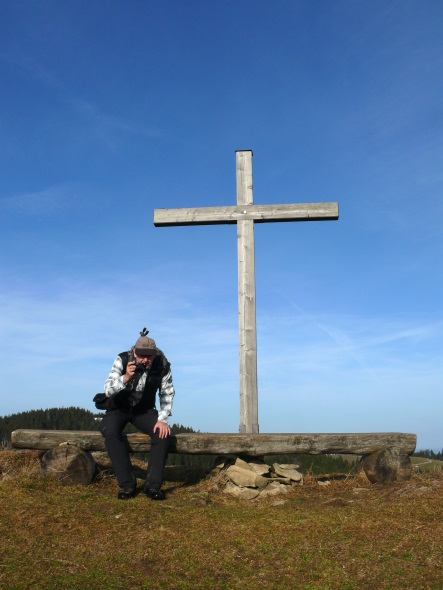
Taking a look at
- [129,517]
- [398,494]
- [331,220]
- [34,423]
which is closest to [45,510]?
[129,517]

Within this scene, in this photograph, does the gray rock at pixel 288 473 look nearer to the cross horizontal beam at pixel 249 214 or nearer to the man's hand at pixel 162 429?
the man's hand at pixel 162 429

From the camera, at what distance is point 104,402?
321 inches

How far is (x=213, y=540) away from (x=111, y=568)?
3.91 ft

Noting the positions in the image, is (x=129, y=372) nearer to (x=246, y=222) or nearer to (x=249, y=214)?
(x=246, y=222)

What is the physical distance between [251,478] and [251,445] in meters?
0.51

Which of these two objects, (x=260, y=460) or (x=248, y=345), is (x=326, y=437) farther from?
(x=248, y=345)

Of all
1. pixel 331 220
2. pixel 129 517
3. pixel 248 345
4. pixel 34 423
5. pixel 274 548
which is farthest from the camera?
pixel 34 423

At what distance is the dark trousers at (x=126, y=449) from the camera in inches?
303

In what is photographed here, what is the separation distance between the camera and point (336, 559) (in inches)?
213

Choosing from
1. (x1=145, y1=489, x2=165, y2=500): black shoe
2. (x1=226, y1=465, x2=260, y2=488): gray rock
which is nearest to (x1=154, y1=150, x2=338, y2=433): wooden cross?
(x1=226, y1=465, x2=260, y2=488): gray rock

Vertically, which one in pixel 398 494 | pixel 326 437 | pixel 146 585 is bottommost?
pixel 146 585

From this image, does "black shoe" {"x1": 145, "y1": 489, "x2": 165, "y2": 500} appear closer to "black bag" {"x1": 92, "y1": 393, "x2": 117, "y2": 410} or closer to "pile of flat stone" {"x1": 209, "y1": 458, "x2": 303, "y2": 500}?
"pile of flat stone" {"x1": 209, "y1": 458, "x2": 303, "y2": 500}

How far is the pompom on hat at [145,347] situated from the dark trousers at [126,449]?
1.12m

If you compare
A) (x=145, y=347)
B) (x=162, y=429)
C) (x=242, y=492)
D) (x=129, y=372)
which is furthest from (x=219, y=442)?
(x=145, y=347)
